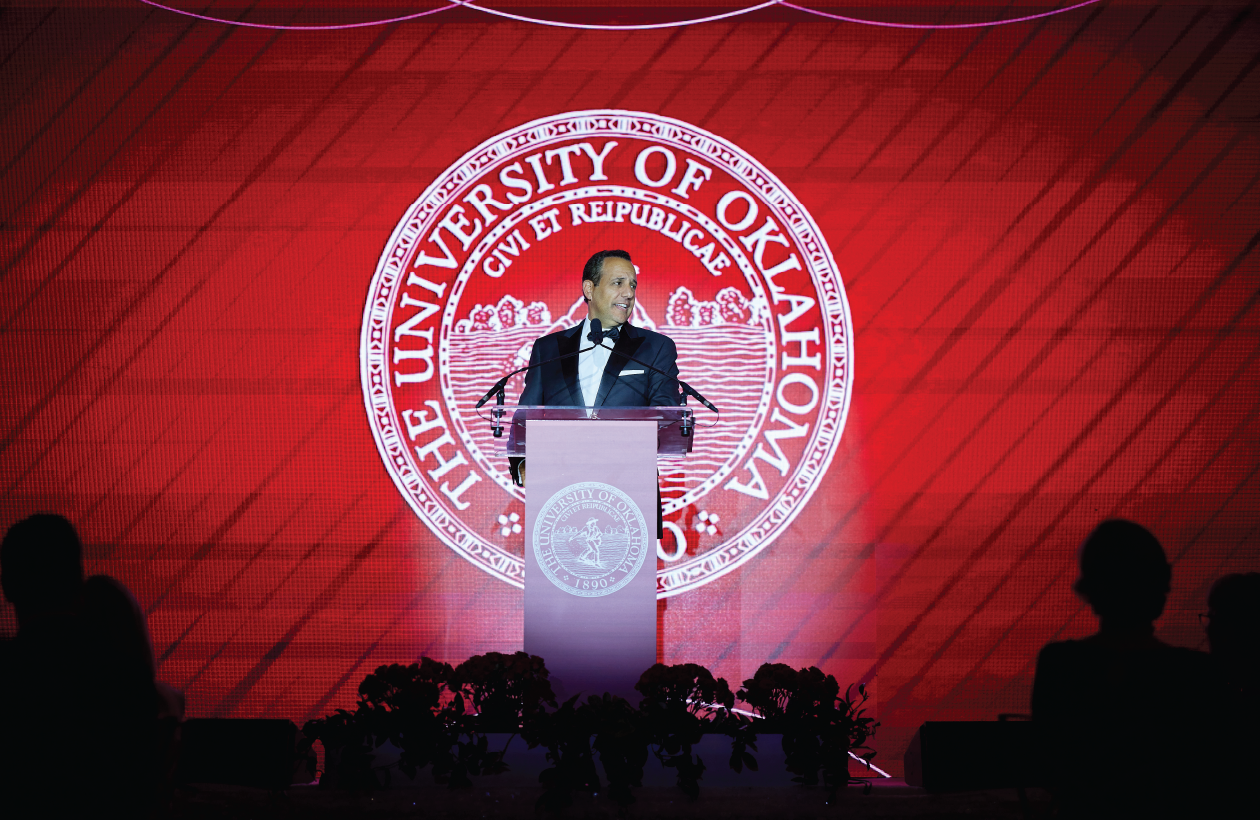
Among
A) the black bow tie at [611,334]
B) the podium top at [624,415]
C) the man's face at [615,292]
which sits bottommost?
the podium top at [624,415]

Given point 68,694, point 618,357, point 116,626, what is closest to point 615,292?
point 618,357

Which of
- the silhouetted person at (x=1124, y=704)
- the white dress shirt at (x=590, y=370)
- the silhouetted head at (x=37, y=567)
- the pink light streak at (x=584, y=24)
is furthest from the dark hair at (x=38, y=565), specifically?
the pink light streak at (x=584, y=24)

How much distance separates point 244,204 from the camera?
423cm

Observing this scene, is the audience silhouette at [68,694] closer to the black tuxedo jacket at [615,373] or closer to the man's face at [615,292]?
the black tuxedo jacket at [615,373]

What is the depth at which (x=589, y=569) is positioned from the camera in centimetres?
257

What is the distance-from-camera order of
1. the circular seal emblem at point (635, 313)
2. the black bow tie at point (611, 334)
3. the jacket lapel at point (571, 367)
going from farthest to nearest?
the circular seal emblem at point (635, 313)
the jacket lapel at point (571, 367)
the black bow tie at point (611, 334)

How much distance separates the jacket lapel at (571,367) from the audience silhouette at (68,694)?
7.05ft

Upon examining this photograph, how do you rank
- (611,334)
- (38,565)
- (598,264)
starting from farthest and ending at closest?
(598,264), (611,334), (38,565)

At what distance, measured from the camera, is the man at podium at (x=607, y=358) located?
354 centimetres

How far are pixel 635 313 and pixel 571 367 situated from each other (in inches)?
20.9

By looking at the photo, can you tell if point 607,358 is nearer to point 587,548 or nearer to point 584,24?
point 587,548

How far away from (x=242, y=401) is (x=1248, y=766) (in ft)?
12.5

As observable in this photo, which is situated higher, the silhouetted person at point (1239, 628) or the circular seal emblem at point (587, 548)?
the circular seal emblem at point (587, 548)

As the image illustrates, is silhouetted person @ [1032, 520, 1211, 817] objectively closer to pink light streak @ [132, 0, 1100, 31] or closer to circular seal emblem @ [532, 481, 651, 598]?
circular seal emblem @ [532, 481, 651, 598]
